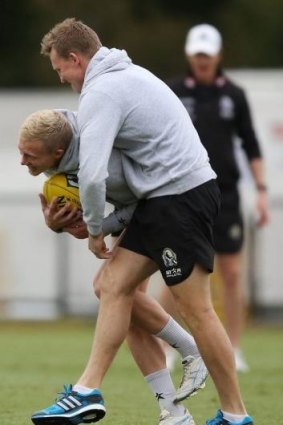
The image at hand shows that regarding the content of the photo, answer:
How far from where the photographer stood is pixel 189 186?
7516mm

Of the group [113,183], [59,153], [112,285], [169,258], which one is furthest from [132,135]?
[112,285]

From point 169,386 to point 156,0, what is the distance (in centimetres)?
2532

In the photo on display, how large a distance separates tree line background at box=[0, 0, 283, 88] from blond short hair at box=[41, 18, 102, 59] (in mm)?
21898

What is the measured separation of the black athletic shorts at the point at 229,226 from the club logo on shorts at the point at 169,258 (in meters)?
3.98

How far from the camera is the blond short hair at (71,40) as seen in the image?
7484mm

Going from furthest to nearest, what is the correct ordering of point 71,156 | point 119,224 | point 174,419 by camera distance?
point 174,419, point 119,224, point 71,156

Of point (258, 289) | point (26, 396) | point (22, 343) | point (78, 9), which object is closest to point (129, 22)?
point (78, 9)

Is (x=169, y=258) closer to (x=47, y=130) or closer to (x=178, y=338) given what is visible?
(x=178, y=338)

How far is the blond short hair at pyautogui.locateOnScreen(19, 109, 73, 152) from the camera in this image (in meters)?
7.46

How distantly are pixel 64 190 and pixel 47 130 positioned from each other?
34 centimetres

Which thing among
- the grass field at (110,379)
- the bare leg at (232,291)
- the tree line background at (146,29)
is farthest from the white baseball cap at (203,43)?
the tree line background at (146,29)

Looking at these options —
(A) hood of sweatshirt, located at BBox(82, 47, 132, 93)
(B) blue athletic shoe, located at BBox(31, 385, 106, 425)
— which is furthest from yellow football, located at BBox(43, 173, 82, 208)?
(B) blue athletic shoe, located at BBox(31, 385, 106, 425)

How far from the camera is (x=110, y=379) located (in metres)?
10.7

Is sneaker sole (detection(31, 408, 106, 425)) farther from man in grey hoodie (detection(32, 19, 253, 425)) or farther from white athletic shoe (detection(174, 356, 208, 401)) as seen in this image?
white athletic shoe (detection(174, 356, 208, 401))
